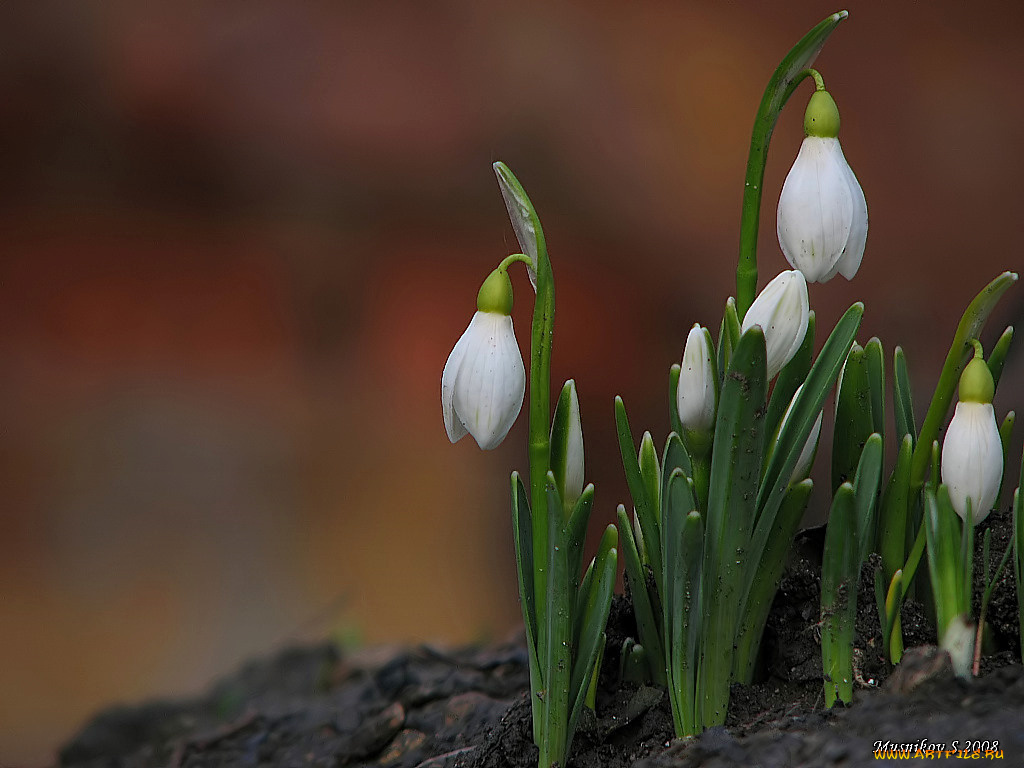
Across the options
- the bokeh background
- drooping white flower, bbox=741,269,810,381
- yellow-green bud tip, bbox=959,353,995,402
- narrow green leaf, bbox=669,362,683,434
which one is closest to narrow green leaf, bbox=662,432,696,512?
narrow green leaf, bbox=669,362,683,434

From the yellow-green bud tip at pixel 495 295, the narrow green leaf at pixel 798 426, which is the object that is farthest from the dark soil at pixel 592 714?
the yellow-green bud tip at pixel 495 295

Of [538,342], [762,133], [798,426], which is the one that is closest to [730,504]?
[798,426]

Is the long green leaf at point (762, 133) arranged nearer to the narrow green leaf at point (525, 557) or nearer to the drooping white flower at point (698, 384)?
the drooping white flower at point (698, 384)

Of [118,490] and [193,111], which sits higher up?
[193,111]

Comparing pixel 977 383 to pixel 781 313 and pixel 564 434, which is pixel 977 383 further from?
pixel 564 434

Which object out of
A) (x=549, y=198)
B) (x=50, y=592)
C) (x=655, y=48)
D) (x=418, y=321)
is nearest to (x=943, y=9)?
(x=655, y=48)

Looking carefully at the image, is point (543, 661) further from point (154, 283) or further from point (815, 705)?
point (154, 283)
